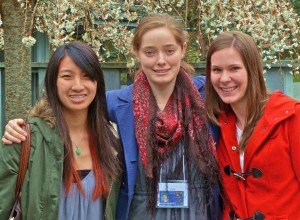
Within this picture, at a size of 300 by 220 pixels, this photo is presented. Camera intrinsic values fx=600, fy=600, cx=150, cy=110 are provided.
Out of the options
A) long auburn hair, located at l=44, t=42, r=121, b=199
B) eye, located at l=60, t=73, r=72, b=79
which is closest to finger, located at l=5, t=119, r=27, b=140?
long auburn hair, located at l=44, t=42, r=121, b=199

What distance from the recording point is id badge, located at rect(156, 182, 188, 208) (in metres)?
3.24

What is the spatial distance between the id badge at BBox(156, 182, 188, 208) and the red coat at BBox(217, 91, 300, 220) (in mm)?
305

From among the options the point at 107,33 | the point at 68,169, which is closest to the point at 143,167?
the point at 68,169

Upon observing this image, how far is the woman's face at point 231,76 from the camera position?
314cm

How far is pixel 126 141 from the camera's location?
3324 millimetres

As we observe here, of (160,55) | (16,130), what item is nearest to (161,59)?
(160,55)

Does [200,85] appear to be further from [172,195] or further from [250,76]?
[172,195]

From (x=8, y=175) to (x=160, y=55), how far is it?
104 cm

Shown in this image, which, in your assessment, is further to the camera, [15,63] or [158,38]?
[15,63]

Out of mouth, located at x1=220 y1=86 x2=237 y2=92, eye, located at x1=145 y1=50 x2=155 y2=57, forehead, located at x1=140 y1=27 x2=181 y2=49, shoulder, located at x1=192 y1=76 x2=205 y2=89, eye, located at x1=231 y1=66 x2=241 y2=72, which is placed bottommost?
mouth, located at x1=220 y1=86 x2=237 y2=92

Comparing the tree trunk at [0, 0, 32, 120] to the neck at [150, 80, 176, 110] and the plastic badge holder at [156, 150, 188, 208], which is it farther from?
the plastic badge holder at [156, 150, 188, 208]

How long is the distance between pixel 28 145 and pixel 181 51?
3.45ft

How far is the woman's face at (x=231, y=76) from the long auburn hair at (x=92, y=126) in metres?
0.64

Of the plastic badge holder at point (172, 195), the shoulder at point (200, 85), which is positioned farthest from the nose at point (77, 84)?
the shoulder at point (200, 85)
